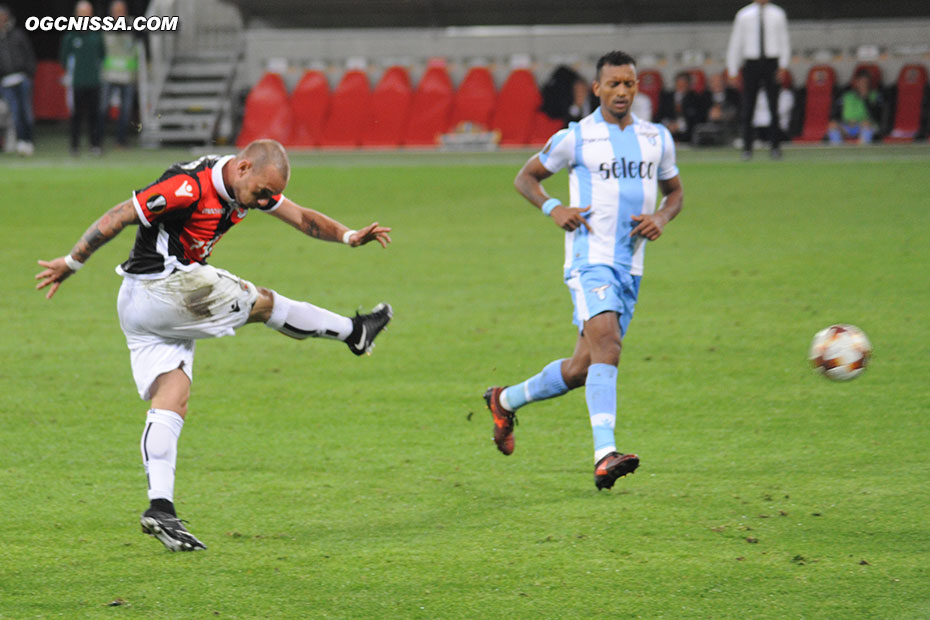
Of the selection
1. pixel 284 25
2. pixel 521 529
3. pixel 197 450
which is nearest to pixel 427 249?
pixel 197 450

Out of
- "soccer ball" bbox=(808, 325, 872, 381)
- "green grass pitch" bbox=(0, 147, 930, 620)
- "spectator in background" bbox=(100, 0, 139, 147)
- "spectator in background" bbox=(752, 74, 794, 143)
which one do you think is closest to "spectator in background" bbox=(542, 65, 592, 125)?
"spectator in background" bbox=(752, 74, 794, 143)

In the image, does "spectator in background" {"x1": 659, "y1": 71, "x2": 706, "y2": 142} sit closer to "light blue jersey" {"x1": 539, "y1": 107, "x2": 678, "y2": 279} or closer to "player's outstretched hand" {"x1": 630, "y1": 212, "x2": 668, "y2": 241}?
"light blue jersey" {"x1": 539, "y1": 107, "x2": 678, "y2": 279}

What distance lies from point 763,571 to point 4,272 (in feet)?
31.9

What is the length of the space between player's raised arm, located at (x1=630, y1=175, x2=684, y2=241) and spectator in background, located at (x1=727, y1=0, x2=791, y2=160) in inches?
530

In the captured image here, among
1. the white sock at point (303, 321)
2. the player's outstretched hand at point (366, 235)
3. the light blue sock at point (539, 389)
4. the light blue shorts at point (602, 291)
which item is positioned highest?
the player's outstretched hand at point (366, 235)

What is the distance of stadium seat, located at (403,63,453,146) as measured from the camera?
24.6 metres

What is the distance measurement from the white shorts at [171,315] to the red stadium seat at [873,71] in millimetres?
19962

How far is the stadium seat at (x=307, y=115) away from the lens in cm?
2497

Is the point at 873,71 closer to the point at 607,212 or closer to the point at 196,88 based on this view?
the point at 196,88

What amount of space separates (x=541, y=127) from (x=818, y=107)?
Answer: 17.0 feet

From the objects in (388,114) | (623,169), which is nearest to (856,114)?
(388,114)

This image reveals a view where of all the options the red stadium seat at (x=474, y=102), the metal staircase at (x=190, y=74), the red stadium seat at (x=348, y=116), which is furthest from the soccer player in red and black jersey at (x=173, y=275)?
the metal staircase at (x=190, y=74)

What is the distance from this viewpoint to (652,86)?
2403cm

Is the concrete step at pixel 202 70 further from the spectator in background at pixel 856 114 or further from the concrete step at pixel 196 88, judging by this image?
the spectator in background at pixel 856 114
